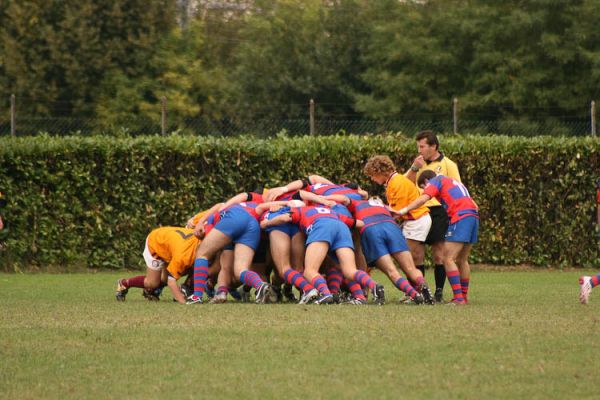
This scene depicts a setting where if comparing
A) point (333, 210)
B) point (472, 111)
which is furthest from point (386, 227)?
point (472, 111)

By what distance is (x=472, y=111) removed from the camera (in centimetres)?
4044

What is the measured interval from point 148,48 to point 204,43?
33.7 feet

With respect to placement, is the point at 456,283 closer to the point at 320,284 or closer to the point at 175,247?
the point at 320,284

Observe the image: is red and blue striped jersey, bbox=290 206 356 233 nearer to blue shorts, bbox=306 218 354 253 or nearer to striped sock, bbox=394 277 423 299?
blue shorts, bbox=306 218 354 253

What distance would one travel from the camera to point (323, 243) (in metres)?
13.2

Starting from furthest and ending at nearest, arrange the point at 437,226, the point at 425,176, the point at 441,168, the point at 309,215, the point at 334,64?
1. the point at 334,64
2. the point at 441,168
3. the point at 437,226
4. the point at 425,176
5. the point at 309,215

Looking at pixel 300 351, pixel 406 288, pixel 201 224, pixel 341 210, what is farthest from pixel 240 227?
pixel 300 351

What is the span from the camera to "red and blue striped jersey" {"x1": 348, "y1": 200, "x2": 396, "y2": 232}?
13703mm

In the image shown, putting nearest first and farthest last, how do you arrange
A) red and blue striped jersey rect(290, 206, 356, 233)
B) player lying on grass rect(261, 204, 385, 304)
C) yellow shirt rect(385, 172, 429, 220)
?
player lying on grass rect(261, 204, 385, 304) < red and blue striped jersey rect(290, 206, 356, 233) < yellow shirt rect(385, 172, 429, 220)

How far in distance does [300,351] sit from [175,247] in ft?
16.5

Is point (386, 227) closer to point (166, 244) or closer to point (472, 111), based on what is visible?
point (166, 244)

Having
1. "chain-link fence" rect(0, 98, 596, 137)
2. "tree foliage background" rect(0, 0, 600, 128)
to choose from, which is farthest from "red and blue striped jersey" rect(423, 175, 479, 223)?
"tree foliage background" rect(0, 0, 600, 128)

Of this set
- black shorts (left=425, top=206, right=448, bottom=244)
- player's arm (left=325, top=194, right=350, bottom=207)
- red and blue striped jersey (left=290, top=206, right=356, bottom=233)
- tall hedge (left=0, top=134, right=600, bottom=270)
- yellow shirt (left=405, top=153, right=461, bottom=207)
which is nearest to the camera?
red and blue striped jersey (left=290, top=206, right=356, bottom=233)

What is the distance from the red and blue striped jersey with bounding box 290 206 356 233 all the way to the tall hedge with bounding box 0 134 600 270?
314 inches
